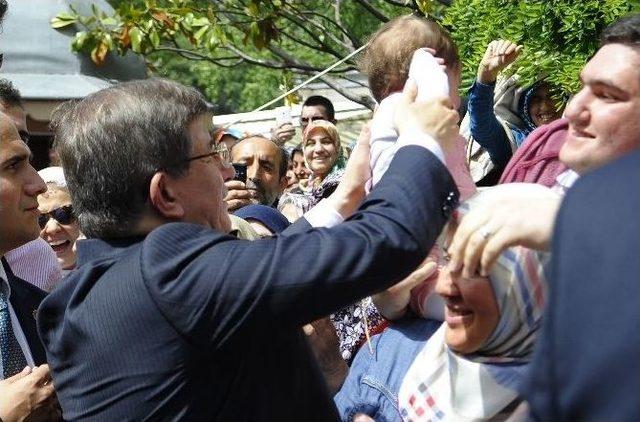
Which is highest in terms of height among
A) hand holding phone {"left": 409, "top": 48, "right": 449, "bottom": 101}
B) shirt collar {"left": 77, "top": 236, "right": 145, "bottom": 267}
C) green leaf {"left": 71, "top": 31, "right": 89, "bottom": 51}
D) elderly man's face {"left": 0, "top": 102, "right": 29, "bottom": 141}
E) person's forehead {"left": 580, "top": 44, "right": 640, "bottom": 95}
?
person's forehead {"left": 580, "top": 44, "right": 640, "bottom": 95}

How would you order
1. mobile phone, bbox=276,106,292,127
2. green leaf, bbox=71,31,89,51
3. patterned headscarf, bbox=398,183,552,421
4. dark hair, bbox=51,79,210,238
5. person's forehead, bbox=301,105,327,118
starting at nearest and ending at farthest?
patterned headscarf, bbox=398,183,552,421 → dark hair, bbox=51,79,210,238 → person's forehead, bbox=301,105,327,118 → mobile phone, bbox=276,106,292,127 → green leaf, bbox=71,31,89,51

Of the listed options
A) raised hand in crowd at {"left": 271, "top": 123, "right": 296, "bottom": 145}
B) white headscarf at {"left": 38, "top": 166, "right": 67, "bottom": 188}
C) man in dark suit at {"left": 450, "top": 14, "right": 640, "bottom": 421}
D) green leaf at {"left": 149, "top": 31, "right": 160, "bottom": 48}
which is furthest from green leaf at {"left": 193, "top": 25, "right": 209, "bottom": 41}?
man in dark suit at {"left": 450, "top": 14, "right": 640, "bottom": 421}

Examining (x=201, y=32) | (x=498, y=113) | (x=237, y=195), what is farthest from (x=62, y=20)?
(x=498, y=113)

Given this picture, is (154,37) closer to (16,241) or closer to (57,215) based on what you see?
(57,215)

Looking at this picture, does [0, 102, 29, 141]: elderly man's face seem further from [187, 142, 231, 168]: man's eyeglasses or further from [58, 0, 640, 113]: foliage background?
[58, 0, 640, 113]: foliage background

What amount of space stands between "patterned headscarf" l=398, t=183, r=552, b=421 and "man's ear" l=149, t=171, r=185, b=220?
67 cm

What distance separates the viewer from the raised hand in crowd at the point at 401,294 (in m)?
2.88

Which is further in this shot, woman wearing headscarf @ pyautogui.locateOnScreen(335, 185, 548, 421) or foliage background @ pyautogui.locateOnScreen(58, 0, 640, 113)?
foliage background @ pyautogui.locateOnScreen(58, 0, 640, 113)

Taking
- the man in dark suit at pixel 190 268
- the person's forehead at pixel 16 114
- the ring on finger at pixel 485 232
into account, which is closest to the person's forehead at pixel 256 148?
the person's forehead at pixel 16 114

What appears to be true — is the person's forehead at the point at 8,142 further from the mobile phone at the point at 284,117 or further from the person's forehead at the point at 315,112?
the mobile phone at the point at 284,117

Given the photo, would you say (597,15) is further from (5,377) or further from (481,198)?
(5,377)

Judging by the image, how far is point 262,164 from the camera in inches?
257

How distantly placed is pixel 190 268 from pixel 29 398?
44.5 inches

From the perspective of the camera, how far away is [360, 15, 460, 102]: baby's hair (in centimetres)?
305
